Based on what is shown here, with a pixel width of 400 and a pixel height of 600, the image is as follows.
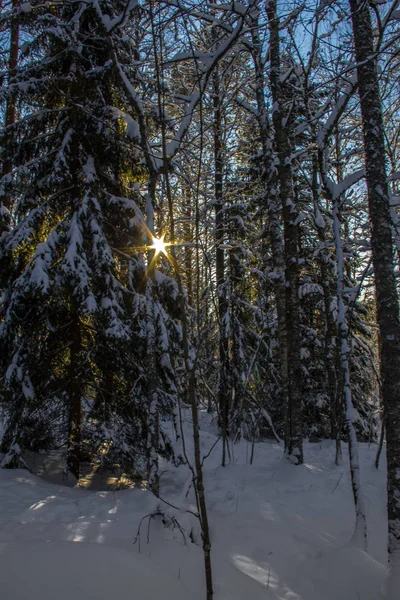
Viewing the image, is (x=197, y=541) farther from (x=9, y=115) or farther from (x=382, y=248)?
(x=9, y=115)

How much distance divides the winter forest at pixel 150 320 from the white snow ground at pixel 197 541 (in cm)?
3

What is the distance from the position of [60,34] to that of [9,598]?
7608mm

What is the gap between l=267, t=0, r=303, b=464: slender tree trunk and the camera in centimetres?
766

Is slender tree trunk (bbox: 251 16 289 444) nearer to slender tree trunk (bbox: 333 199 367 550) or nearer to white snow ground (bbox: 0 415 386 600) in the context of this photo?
white snow ground (bbox: 0 415 386 600)

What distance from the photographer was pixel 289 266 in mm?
8203

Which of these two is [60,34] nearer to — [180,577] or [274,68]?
[274,68]

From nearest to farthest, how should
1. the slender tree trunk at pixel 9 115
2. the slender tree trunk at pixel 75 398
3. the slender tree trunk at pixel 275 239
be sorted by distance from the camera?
the slender tree trunk at pixel 75 398 → the slender tree trunk at pixel 9 115 → the slender tree trunk at pixel 275 239

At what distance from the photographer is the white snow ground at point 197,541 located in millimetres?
2740

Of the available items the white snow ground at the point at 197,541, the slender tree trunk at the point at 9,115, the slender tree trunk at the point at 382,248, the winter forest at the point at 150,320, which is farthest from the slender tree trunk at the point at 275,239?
the slender tree trunk at the point at 9,115

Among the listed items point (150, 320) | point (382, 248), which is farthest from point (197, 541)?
point (382, 248)

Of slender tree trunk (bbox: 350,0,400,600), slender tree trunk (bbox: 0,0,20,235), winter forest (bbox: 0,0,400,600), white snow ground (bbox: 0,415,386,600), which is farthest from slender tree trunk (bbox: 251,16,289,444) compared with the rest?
slender tree trunk (bbox: 0,0,20,235)

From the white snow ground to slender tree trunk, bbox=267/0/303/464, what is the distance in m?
1.01

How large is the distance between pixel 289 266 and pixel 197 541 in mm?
5714

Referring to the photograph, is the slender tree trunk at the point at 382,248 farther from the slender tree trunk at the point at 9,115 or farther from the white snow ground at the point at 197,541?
the slender tree trunk at the point at 9,115
